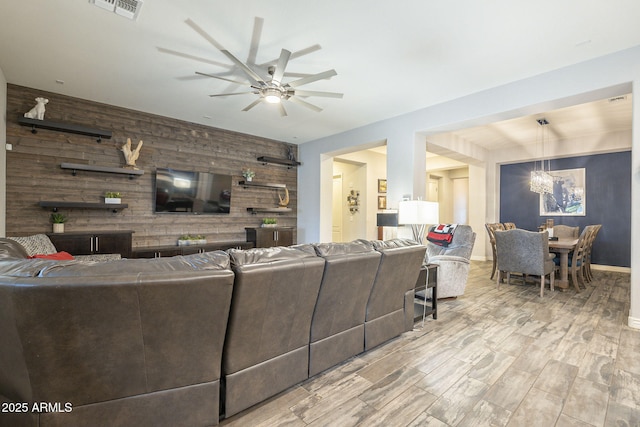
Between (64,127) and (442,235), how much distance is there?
572 centimetres

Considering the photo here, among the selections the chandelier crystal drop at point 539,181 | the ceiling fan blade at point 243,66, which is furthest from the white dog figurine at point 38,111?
the chandelier crystal drop at point 539,181

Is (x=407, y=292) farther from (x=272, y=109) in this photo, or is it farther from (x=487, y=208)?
(x=487, y=208)

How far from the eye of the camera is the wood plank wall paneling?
4070 mm

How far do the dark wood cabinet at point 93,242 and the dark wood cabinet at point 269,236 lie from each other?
7.26ft

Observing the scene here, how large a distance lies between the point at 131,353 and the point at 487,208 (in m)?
8.52

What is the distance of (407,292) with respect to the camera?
2.80 meters

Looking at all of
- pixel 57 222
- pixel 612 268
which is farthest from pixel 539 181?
pixel 57 222

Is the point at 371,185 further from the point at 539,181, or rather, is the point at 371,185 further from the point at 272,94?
the point at 272,94

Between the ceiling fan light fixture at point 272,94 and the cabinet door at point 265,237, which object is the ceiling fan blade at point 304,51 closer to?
the ceiling fan light fixture at point 272,94

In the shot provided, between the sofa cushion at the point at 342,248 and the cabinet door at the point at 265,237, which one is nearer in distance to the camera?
the sofa cushion at the point at 342,248

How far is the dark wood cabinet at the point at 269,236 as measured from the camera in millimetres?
6027

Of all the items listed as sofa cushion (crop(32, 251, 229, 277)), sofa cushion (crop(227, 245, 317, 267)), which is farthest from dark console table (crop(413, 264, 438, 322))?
sofa cushion (crop(32, 251, 229, 277))

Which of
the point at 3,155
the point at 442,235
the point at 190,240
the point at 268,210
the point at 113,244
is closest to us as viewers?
the point at 3,155

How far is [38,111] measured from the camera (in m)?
4.02
